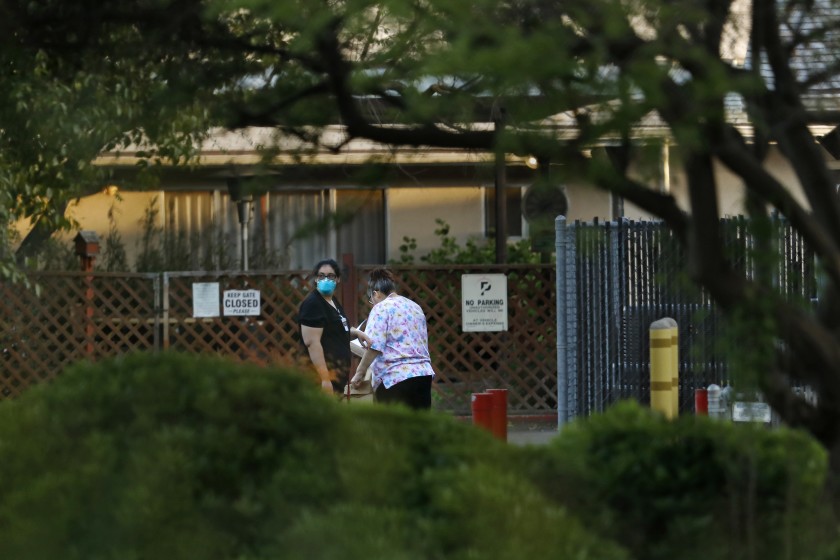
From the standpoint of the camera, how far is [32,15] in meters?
5.92

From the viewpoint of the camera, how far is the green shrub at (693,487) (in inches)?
210

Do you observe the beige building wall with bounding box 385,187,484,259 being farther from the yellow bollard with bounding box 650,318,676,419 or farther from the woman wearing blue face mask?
the yellow bollard with bounding box 650,318,676,419

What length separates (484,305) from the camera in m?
16.7

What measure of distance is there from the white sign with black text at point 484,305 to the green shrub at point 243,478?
10957mm

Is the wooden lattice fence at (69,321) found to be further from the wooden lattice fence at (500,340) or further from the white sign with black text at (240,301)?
the wooden lattice fence at (500,340)

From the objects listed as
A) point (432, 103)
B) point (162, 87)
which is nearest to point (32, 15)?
point (162, 87)

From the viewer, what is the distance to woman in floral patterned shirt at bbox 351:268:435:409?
11.1 meters

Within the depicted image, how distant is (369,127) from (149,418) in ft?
4.46

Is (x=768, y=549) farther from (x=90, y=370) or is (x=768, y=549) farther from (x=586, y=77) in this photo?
(x=90, y=370)

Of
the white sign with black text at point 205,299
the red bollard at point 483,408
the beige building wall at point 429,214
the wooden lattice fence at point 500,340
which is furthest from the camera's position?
the beige building wall at point 429,214

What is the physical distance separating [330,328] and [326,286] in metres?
0.36

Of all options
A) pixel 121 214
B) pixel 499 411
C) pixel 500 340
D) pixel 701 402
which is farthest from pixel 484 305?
pixel 499 411

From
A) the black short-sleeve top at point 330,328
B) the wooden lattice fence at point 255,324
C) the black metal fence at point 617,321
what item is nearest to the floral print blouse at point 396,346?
the black short-sleeve top at point 330,328

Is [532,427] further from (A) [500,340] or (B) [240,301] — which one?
(B) [240,301]
